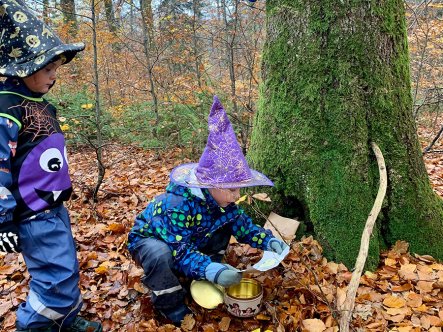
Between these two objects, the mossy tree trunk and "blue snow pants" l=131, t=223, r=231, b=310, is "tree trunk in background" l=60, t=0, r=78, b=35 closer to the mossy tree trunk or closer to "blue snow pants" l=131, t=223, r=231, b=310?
the mossy tree trunk

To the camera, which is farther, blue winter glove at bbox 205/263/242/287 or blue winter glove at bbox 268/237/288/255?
blue winter glove at bbox 268/237/288/255

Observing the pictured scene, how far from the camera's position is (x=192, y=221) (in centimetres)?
252

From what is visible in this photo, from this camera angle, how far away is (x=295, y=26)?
286 centimetres

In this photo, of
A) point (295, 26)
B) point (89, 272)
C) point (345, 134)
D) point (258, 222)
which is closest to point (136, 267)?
point (89, 272)

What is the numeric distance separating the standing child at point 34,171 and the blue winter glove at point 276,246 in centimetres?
133

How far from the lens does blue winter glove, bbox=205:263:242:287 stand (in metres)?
2.26

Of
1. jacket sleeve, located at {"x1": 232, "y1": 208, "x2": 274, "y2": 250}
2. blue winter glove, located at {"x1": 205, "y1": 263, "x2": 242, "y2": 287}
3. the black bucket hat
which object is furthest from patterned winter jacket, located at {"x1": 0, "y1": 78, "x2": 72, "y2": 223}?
jacket sleeve, located at {"x1": 232, "y1": 208, "x2": 274, "y2": 250}

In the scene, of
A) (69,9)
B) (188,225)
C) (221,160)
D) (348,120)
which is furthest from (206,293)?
(69,9)

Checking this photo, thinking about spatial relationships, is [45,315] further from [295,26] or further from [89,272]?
[295,26]

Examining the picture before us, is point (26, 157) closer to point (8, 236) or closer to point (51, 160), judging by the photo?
point (51, 160)

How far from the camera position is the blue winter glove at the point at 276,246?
102 inches

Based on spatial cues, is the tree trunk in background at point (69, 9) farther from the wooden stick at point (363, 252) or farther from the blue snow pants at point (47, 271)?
the wooden stick at point (363, 252)

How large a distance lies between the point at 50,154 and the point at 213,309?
1514mm

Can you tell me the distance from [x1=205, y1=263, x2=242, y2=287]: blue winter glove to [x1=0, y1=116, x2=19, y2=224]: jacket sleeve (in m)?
1.20
